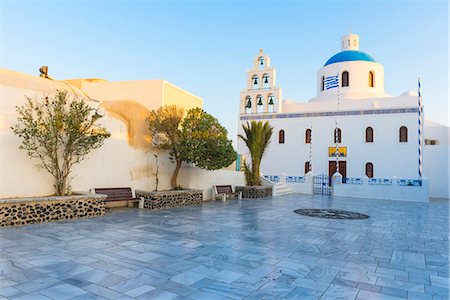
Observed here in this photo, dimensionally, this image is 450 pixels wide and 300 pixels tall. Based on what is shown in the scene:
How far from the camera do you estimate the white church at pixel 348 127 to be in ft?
73.7

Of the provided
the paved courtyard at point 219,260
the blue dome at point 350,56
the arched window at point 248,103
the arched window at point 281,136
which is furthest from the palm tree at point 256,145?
the blue dome at point 350,56

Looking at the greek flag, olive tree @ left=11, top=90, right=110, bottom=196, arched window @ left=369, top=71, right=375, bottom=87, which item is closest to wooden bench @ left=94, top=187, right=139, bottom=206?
olive tree @ left=11, top=90, right=110, bottom=196

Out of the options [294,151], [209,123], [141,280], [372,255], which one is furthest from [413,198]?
[141,280]

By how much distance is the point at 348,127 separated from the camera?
2438cm

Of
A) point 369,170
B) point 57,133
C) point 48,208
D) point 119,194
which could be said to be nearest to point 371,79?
point 369,170

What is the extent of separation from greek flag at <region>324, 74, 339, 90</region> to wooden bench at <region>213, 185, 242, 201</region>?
568 inches

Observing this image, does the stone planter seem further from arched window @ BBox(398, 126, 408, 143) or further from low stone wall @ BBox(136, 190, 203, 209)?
arched window @ BBox(398, 126, 408, 143)

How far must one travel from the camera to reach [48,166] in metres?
9.01

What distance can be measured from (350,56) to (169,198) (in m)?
21.9

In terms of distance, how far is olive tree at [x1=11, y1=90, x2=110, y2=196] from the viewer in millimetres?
8434

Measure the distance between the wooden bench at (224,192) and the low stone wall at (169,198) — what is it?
5.54ft

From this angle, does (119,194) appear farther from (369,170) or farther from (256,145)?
(369,170)

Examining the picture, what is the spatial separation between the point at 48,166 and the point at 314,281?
25.6ft

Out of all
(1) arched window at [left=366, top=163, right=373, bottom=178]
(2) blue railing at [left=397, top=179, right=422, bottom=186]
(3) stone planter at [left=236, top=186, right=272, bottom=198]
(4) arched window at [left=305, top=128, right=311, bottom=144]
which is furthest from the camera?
(4) arched window at [left=305, top=128, right=311, bottom=144]
